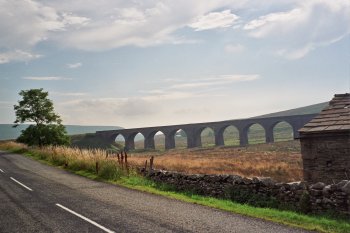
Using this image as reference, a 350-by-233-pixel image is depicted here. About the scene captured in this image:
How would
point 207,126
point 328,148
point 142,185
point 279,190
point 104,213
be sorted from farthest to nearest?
1. point 207,126
2. point 142,185
3. point 328,148
4. point 279,190
5. point 104,213

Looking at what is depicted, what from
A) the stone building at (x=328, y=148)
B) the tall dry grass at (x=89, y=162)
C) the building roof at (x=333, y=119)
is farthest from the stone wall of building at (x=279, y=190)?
the tall dry grass at (x=89, y=162)

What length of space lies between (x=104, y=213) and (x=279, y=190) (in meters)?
5.81

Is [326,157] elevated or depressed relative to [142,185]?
elevated

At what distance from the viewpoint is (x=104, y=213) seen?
11.4 m

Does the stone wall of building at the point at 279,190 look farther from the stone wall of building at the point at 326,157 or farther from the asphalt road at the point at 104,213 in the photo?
the stone wall of building at the point at 326,157

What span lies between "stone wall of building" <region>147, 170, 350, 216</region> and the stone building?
3264mm

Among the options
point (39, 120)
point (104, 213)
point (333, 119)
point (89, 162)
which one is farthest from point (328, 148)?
point (39, 120)

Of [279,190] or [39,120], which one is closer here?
[279,190]

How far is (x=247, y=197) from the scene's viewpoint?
1355 cm

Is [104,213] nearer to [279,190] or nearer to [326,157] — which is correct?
[279,190]

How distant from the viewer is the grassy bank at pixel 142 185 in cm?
1000

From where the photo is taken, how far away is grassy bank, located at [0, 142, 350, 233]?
10.0m

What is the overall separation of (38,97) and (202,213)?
4313cm

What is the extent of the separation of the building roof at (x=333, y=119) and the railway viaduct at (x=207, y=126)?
7504 centimetres
